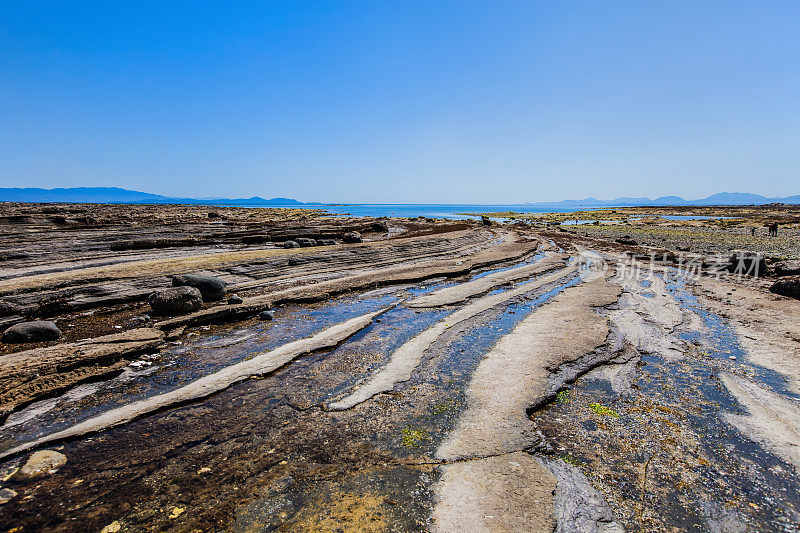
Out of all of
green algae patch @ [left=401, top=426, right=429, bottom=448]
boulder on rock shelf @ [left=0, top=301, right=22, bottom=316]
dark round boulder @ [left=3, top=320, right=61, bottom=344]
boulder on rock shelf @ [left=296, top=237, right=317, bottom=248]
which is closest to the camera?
green algae patch @ [left=401, top=426, right=429, bottom=448]

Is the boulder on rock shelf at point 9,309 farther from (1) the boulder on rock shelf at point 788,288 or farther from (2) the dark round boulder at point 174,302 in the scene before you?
(1) the boulder on rock shelf at point 788,288

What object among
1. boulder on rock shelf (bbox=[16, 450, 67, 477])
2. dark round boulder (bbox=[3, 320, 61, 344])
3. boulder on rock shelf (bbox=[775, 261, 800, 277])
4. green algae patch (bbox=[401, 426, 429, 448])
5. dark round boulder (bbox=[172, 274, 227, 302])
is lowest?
boulder on rock shelf (bbox=[16, 450, 67, 477])

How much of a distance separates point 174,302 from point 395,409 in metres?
9.21

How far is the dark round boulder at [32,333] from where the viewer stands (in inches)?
350

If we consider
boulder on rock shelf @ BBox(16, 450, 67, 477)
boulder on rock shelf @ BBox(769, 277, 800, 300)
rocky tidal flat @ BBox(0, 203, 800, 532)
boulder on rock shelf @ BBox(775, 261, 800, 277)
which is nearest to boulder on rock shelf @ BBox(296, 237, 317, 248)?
rocky tidal flat @ BBox(0, 203, 800, 532)

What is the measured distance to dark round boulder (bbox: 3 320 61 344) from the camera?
8891 mm

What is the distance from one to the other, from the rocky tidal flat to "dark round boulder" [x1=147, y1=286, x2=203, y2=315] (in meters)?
0.06

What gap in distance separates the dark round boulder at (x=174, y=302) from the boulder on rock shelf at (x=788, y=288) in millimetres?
21698

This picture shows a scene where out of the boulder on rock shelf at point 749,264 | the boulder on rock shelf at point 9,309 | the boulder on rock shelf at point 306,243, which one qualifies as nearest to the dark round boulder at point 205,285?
the boulder on rock shelf at point 9,309

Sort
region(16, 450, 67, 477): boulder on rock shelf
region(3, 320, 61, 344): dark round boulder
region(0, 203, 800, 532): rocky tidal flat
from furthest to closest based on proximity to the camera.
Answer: region(3, 320, 61, 344): dark round boulder
region(16, 450, 67, 477): boulder on rock shelf
region(0, 203, 800, 532): rocky tidal flat

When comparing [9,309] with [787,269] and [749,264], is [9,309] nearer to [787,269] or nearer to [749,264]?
[749,264]

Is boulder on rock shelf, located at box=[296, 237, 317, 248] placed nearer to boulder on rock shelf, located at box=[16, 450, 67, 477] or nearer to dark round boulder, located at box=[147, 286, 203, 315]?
dark round boulder, located at box=[147, 286, 203, 315]

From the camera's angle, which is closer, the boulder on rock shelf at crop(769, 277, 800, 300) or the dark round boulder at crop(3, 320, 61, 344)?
the dark round boulder at crop(3, 320, 61, 344)

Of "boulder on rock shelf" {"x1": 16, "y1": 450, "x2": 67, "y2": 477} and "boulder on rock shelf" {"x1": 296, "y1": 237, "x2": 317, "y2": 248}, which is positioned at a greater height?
"boulder on rock shelf" {"x1": 296, "y1": 237, "x2": 317, "y2": 248}
